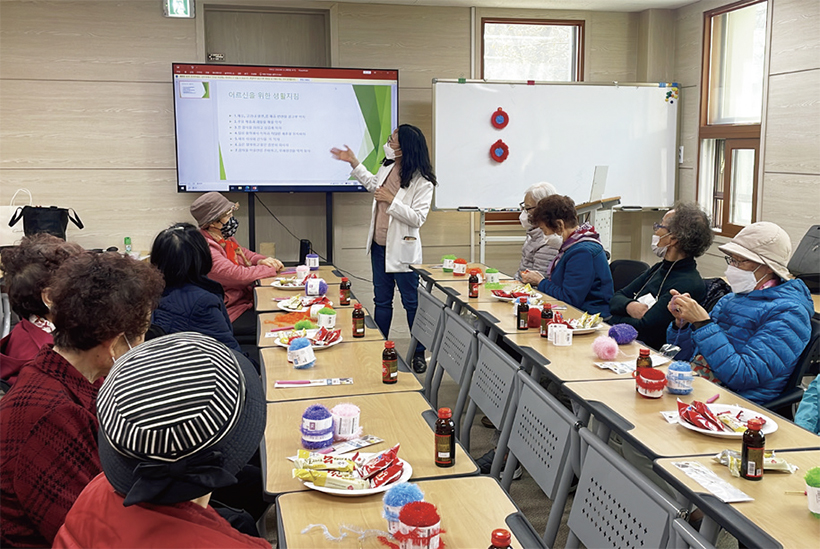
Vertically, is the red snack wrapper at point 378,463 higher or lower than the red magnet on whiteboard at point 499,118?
lower

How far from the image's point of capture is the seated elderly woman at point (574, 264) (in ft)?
12.5

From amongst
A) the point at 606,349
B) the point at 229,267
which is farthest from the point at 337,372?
the point at 229,267

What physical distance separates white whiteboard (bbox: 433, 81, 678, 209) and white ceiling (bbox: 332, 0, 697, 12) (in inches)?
28.9

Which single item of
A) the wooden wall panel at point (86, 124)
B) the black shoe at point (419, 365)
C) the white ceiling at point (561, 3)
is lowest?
the black shoe at point (419, 365)

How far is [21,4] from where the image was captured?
19.1 ft

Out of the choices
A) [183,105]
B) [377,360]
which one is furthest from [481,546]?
[183,105]

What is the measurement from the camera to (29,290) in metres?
2.29

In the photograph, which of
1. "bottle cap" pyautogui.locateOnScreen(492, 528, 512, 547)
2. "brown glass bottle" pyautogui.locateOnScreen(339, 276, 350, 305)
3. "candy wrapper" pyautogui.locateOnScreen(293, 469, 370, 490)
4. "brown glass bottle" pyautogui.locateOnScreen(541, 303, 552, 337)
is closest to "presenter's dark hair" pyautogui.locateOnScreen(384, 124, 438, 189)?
"brown glass bottle" pyautogui.locateOnScreen(339, 276, 350, 305)

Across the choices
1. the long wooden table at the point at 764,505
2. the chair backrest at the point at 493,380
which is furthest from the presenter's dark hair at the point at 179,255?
the long wooden table at the point at 764,505

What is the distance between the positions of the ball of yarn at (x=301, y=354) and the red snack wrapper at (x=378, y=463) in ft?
2.78

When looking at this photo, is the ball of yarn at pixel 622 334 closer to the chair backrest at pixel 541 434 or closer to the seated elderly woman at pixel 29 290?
the chair backrest at pixel 541 434

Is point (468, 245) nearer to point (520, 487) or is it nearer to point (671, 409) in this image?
point (520, 487)

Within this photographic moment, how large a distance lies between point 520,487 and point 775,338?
1.34m

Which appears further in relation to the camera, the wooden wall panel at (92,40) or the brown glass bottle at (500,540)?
the wooden wall panel at (92,40)
